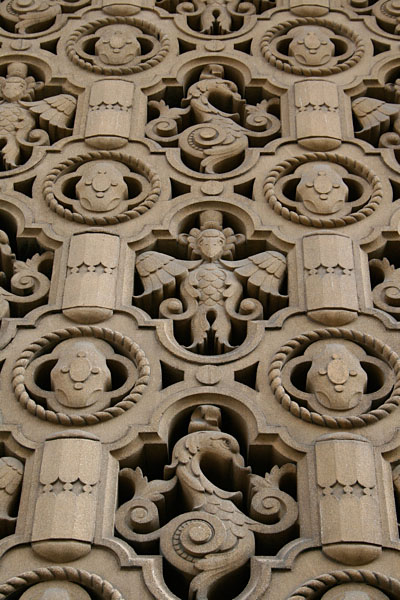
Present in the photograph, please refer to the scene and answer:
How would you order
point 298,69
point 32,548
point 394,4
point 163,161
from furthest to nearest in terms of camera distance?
point 394,4 → point 298,69 → point 163,161 → point 32,548

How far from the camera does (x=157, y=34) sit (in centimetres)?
618

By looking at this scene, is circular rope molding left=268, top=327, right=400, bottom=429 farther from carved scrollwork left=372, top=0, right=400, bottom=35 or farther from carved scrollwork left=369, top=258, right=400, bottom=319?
carved scrollwork left=372, top=0, right=400, bottom=35

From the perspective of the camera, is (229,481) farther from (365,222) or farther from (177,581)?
(365,222)

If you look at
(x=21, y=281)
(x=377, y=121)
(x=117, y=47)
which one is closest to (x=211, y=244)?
(x=21, y=281)

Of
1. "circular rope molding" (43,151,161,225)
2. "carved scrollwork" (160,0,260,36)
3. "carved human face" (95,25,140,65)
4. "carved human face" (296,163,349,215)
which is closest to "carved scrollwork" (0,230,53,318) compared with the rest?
"circular rope molding" (43,151,161,225)

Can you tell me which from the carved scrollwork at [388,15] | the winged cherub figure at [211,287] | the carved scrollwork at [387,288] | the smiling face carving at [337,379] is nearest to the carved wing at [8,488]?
the winged cherub figure at [211,287]

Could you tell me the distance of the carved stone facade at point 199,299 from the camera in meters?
4.04

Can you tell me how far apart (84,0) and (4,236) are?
6.15 feet

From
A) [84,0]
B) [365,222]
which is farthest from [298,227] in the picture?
[84,0]

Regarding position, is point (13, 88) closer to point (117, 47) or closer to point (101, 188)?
point (117, 47)

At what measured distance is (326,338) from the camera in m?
4.67

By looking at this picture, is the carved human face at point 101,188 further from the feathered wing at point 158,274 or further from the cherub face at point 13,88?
the cherub face at point 13,88

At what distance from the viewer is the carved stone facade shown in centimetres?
404

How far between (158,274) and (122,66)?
151 centimetres
